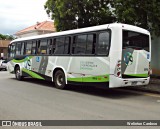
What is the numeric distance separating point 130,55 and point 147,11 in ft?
13.2

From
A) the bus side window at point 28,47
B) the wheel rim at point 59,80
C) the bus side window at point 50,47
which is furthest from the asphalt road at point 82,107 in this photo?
the bus side window at point 28,47

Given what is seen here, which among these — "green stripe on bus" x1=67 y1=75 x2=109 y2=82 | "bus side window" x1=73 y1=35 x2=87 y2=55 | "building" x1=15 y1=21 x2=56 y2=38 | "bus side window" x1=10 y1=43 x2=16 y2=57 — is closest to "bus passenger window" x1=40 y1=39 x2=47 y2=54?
"bus side window" x1=73 y1=35 x2=87 y2=55

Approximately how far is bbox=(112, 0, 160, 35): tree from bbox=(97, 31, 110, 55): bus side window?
333 cm

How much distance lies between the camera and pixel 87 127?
5676 millimetres

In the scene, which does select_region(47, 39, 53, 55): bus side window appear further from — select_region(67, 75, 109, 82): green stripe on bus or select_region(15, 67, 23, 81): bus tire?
select_region(15, 67, 23, 81): bus tire

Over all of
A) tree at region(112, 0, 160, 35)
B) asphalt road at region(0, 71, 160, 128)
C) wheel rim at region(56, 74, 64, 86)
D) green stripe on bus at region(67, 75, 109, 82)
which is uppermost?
tree at region(112, 0, 160, 35)

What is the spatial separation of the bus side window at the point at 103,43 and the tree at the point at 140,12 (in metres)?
3.33

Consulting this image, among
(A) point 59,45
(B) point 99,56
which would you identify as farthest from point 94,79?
(A) point 59,45

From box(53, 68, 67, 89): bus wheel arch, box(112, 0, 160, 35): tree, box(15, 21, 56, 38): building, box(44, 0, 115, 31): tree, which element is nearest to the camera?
box(53, 68, 67, 89): bus wheel arch

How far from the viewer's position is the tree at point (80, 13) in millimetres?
14797

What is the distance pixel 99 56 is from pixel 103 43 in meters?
0.54

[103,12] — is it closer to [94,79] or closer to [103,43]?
[103,43]

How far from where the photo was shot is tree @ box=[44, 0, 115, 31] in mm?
14797

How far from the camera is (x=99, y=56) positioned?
9.71 metres
